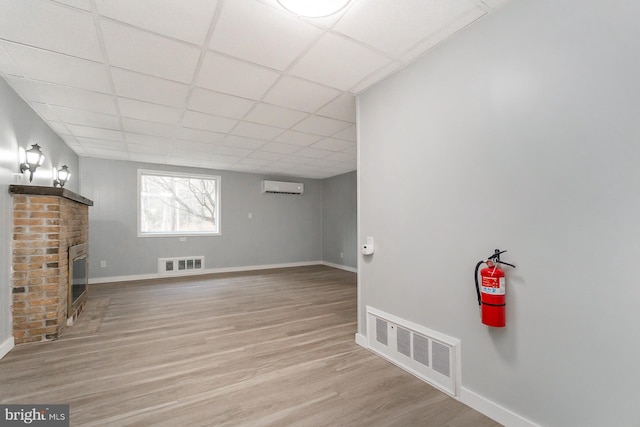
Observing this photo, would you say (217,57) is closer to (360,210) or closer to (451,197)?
(360,210)

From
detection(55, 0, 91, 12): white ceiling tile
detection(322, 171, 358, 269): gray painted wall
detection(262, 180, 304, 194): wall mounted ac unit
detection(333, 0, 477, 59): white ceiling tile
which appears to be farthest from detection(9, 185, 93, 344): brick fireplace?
detection(322, 171, 358, 269): gray painted wall

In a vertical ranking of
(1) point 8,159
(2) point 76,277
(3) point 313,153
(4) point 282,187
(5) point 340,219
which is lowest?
(2) point 76,277

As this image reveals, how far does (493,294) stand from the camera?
5.17 feet

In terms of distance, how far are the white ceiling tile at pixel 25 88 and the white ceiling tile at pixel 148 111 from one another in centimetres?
69

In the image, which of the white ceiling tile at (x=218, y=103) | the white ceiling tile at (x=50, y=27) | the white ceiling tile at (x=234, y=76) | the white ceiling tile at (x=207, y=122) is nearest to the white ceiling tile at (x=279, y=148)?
the white ceiling tile at (x=207, y=122)

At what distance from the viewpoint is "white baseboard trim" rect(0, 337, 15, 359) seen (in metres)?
2.41

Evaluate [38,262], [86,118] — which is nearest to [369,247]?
[38,262]

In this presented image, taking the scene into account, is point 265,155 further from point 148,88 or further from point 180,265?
point 180,265

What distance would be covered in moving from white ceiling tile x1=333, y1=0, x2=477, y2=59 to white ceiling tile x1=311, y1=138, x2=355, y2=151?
2.28 metres

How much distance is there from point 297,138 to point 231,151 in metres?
1.50

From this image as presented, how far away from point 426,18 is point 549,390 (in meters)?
2.29

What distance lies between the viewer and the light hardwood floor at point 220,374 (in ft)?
5.68

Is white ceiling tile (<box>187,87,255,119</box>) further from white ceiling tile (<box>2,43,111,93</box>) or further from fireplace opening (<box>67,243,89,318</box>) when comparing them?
fireplace opening (<box>67,243,89,318</box>)

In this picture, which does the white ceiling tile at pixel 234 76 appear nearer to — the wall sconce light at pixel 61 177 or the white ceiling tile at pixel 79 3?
the white ceiling tile at pixel 79 3
